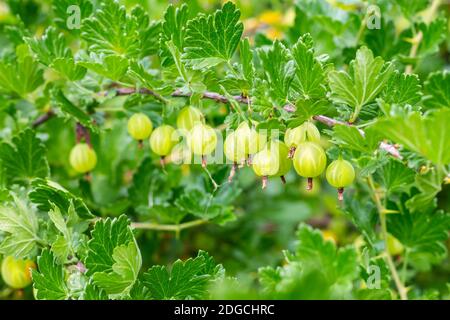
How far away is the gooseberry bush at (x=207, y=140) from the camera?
2.83 feet

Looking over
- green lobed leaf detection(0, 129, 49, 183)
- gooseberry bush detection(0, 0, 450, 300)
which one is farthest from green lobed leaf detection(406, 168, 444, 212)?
green lobed leaf detection(0, 129, 49, 183)

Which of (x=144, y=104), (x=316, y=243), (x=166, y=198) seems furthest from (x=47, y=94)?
(x=316, y=243)

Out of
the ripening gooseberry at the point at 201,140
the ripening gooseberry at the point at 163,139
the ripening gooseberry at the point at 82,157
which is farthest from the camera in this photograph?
the ripening gooseberry at the point at 82,157

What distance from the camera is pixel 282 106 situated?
90cm

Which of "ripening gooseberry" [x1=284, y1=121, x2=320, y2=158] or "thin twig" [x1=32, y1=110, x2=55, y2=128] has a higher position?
"thin twig" [x1=32, y1=110, x2=55, y2=128]

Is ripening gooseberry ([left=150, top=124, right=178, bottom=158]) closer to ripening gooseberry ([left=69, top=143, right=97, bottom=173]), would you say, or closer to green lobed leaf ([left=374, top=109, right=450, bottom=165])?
ripening gooseberry ([left=69, top=143, right=97, bottom=173])

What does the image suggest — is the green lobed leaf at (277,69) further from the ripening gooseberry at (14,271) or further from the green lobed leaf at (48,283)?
the ripening gooseberry at (14,271)

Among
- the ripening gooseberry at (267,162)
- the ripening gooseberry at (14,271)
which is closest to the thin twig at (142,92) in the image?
the ripening gooseberry at (267,162)

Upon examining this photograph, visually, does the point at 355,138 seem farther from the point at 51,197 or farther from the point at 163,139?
the point at 51,197

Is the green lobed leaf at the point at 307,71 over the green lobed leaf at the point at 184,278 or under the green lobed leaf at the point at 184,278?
over

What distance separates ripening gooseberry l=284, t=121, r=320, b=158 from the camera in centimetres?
91

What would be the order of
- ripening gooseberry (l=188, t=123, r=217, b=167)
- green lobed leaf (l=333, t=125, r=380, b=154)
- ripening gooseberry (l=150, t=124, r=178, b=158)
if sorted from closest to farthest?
1. green lobed leaf (l=333, t=125, r=380, b=154)
2. ripening gooseberry (l=188, t=123, r=217, b=167)
3. ripening gooseberry (l=150, t=124, r=178, b=158)

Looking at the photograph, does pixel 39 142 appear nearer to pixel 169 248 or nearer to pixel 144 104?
pixel 144 104

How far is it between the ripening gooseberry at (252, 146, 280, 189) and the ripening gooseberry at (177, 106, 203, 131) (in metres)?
0.14
